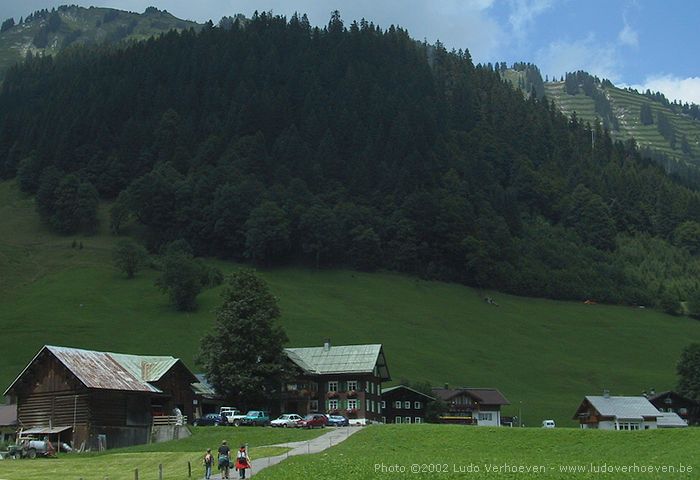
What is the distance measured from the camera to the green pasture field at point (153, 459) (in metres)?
48.9

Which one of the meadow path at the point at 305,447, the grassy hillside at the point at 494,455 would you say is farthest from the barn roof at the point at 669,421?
the meadow path at the point at 305,447

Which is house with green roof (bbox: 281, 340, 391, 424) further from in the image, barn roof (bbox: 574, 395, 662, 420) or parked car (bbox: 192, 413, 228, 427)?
barn roof (bbox: 574, 395, 662, 420)

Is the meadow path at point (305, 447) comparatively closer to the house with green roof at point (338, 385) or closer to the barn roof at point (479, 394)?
the house with green roof at point (338, 385)

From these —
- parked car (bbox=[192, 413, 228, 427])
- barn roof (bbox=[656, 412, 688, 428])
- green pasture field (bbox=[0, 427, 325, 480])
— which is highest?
green pasture field (bbox=[0, 427, 325, 480])

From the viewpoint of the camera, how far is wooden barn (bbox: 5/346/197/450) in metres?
71.9

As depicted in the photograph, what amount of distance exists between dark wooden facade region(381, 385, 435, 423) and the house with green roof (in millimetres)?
4628

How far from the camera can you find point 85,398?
236 ft

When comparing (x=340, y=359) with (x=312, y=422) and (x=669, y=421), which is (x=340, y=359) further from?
(x=669, y=421)

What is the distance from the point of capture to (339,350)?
107 m

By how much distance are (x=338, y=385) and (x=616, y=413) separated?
32.3 meters

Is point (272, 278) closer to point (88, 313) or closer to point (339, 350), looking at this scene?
point (88, 313)

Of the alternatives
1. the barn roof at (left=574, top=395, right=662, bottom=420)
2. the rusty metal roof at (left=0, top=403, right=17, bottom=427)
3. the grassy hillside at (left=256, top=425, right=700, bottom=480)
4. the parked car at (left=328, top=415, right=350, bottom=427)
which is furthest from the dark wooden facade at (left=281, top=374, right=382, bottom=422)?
the grassy hillside at (left=256, top=425, right=700, bottom=480)

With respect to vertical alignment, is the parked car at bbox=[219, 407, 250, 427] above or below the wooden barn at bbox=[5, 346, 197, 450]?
below

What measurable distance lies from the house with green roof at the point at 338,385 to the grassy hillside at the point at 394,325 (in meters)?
17.2
